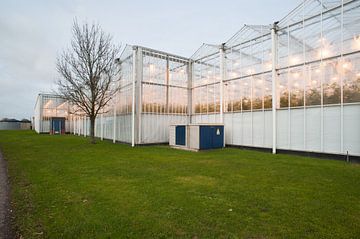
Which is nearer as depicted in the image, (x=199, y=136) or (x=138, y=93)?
(x=199, y=136)

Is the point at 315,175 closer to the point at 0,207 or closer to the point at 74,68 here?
the point at 0,207

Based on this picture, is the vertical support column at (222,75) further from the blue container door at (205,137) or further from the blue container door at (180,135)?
the blue container door at (180,135)

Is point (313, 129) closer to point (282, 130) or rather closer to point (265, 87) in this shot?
point (282, 130)

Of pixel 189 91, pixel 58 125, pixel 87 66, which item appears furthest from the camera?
pixel 58 125

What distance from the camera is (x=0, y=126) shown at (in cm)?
7325

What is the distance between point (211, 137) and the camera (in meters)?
18.4

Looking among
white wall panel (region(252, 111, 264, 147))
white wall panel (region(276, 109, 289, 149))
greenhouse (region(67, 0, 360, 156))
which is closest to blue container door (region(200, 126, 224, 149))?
greenhouse (region(67, 0, 360, 156))

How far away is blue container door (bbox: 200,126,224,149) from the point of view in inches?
706

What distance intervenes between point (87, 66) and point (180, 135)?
11.8 meters

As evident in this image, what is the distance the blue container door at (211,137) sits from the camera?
17922 millimetres

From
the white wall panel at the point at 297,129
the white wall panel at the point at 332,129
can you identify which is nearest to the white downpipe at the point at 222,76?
the white wall panel at the point at 297,129

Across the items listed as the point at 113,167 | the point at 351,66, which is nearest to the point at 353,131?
the point at 351,66

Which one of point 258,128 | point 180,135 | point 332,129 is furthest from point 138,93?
point 332,129

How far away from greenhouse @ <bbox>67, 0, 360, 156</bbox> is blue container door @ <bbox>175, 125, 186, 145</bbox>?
2872 millimetres
